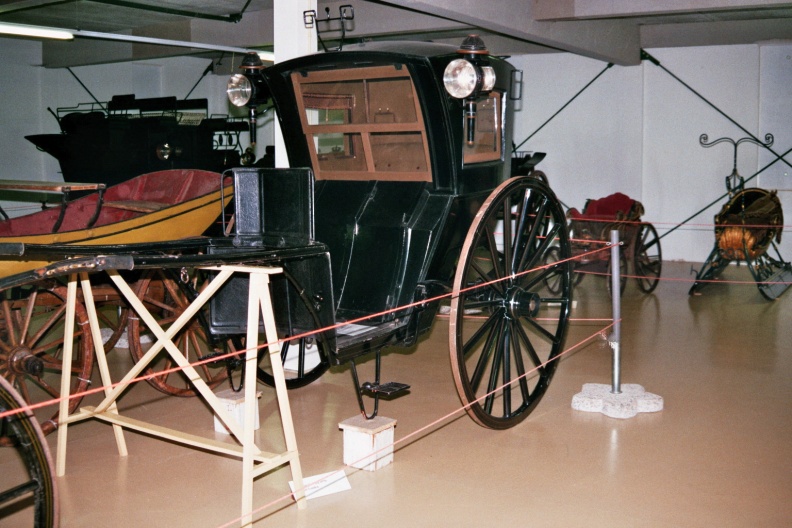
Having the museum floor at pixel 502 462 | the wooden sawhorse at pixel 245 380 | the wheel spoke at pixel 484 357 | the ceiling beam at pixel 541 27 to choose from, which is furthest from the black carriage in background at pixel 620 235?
the wooden sawhorse at pixel 245 380

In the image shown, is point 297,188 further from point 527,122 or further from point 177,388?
point 527,122

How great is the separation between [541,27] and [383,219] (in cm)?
524

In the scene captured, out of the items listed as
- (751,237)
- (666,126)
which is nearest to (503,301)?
(751,237)

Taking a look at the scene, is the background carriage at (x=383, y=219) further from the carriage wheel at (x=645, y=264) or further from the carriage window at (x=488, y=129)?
the carriage wheel at (x=645, y=264)

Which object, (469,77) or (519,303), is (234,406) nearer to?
(519,303)

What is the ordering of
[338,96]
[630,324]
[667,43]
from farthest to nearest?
1. [667,43]
2. [630,324]
3. [338,96]

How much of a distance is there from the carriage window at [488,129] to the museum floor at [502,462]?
152cm

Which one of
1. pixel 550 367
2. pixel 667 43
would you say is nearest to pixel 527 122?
pixel 667 43

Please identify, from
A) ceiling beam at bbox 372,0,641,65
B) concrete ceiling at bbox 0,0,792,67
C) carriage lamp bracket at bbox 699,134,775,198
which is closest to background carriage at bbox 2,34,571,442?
ceiling beam at bbox 372,0,641,65

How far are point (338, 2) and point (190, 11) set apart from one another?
6.10 feet

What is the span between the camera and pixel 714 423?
4668 millimetres

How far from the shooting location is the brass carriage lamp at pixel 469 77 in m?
3.84

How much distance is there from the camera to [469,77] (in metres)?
3.84

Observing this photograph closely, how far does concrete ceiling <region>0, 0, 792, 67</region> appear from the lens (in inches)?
321
